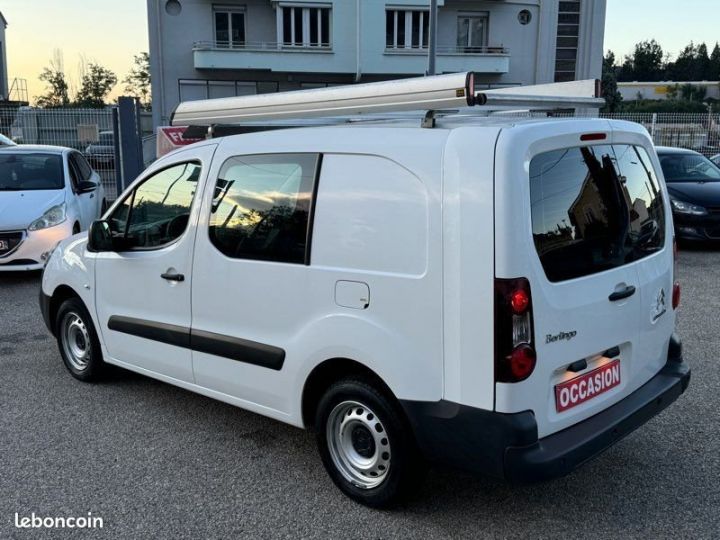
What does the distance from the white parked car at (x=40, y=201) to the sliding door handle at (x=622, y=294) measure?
7.25 metres

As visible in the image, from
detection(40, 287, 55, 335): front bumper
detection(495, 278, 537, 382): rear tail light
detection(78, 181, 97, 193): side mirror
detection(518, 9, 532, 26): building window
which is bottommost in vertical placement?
detection(40, 287, 55, 335): front bumper

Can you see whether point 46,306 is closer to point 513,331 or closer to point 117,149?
point 513,331

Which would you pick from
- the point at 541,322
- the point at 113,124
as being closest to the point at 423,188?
the point at 541,322

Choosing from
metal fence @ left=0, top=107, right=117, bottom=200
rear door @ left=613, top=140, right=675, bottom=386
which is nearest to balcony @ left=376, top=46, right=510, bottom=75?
metal fence @ left=0, top=107, right=117, bottom=200

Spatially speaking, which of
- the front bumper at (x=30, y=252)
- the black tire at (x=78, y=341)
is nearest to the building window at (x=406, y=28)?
the front bumper at (x=30, y=252)

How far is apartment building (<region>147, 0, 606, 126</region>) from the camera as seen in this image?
32750 mm

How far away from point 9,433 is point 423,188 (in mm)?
3080

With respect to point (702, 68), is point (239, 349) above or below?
below

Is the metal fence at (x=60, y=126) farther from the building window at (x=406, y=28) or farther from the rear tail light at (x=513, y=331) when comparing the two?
the building window at (x=406, y=28)

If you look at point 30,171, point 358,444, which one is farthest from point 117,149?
point 358,444

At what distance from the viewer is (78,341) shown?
517 cm

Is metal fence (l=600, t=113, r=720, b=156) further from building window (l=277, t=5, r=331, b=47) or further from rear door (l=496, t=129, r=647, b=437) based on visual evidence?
rear door (l=496, t=129, r=647, b=437)

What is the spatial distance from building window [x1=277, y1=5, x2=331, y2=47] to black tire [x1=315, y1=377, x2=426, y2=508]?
31.9 m

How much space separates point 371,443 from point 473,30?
3530cm
